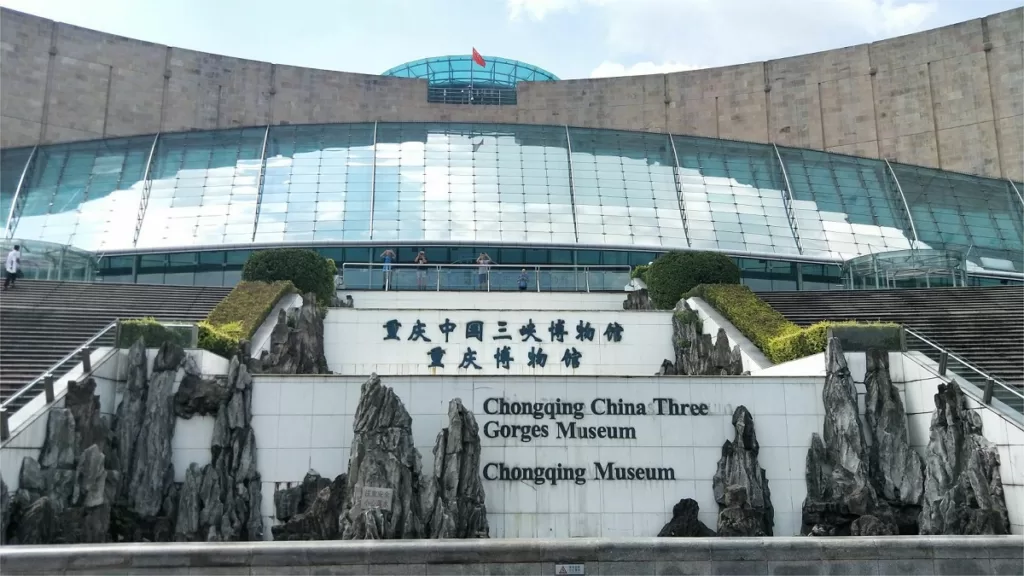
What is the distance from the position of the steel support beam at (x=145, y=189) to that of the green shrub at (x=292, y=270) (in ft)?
34.0

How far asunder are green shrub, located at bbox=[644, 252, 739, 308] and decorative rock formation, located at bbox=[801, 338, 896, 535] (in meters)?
7.94

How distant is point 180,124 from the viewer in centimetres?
4047

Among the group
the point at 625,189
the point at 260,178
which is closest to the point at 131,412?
the point at 260,178

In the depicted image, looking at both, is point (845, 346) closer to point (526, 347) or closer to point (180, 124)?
point (526, 347)

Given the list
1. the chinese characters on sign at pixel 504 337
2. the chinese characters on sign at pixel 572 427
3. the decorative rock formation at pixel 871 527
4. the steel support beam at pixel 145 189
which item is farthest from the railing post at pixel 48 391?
the steel support beam at pixel 145 189

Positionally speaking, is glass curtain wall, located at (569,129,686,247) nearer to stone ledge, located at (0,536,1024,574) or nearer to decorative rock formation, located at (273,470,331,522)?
decorative rock formation, located at (273,470,331,522)

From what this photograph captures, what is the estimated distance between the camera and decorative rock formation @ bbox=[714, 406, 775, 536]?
47.7 ft

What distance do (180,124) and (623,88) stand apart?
1933 centimetres

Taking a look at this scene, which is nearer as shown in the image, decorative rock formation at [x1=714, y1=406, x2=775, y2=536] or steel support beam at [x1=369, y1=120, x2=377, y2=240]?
decorative rock formation at [x1=714, y1=406, x2=775, y2=536]

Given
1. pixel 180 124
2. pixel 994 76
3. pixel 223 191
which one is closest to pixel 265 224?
pixel 223 191

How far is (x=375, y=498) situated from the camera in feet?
45.0

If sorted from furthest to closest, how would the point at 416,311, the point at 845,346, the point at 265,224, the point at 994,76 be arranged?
1. the point at 994,76
2. the point at 265,224
3. the point at 416,311
4. the point at 845,346

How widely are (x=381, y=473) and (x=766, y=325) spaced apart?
966cm

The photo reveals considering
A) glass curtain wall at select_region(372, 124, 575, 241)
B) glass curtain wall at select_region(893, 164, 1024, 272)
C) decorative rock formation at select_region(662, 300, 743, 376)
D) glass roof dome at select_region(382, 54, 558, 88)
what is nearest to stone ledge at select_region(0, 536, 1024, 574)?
decorative rock formation at select_region(662, 300, 743, 376)
